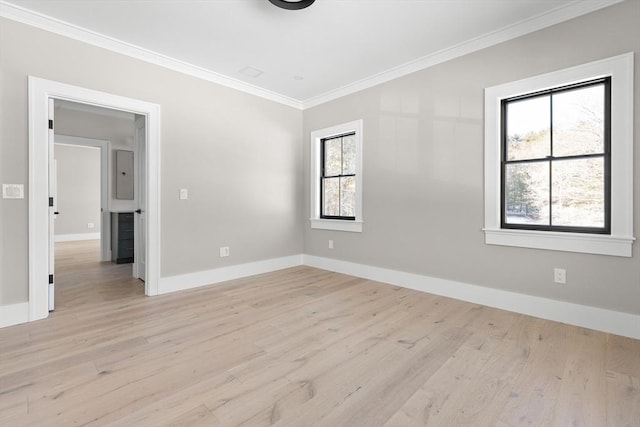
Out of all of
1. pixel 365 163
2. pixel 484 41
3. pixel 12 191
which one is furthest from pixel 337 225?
pixel 12 191

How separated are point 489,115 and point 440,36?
948 mm

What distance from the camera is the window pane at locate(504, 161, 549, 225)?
9.16 ft

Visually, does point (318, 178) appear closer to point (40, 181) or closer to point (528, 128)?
point (528, 128)

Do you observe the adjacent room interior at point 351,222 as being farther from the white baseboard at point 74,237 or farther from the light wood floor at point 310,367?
the white baseboard at point 74,237

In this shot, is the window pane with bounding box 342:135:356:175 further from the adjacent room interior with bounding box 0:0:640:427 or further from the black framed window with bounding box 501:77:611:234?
the black framed window with bounding box 501:77:611:234

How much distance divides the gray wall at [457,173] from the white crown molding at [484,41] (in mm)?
55

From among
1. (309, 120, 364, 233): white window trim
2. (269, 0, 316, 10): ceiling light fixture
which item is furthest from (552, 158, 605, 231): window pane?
(269, 0, 316, 10): ceiling light fixture

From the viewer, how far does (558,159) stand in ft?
8.81

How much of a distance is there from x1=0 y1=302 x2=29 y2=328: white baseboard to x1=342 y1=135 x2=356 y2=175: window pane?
390cm

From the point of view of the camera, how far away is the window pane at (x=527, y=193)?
279cm

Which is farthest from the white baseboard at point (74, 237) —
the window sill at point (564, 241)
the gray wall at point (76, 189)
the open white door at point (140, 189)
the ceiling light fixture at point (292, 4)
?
the window sill at point (564, 241)

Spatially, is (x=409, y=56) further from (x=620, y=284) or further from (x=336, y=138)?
(x=620, y=284)

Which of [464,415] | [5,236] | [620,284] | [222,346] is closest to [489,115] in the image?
[620,284]

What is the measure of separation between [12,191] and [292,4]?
293 centimetres
